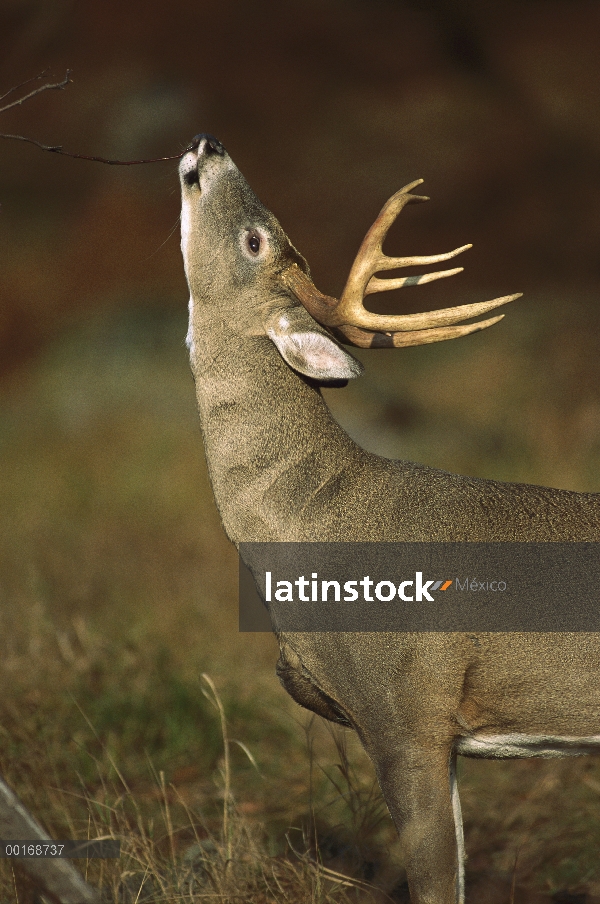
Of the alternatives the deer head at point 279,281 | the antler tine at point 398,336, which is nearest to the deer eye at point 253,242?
the deer head at point 279,281

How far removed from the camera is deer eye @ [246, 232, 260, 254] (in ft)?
13.4

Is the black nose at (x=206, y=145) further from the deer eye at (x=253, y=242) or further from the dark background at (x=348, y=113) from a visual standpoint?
the dark background at (x=348, y=113)

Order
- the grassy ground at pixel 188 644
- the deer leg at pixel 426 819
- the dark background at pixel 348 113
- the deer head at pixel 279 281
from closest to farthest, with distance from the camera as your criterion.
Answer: the deer leg at pixel 426 819
the deer head at pixel 279 281
the grassy ground at pixel 188 644
the dark background at pixel 348 113

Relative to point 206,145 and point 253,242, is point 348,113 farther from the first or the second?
point 253,242

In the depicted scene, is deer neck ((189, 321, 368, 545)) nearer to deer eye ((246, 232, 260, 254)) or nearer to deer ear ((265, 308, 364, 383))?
deer ear ((265, 308, 364, 383))

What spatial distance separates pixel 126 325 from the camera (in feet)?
38.9

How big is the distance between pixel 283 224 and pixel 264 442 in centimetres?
739

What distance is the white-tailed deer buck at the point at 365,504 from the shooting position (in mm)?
3312

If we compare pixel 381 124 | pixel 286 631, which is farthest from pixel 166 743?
pixel 381 124

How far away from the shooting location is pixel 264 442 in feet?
12.4

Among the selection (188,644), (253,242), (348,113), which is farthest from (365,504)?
(348,113)

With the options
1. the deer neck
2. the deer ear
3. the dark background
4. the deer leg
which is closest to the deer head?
the deer ear

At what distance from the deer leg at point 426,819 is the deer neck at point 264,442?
0.83 metres

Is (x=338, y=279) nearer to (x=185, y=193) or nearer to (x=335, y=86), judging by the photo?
(x=335, y=86)
